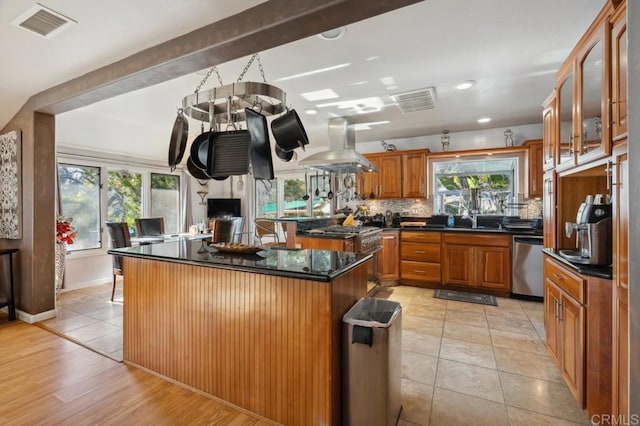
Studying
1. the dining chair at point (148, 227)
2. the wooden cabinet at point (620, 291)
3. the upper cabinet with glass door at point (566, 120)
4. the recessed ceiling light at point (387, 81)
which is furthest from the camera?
the dining chair at point (148, 227)

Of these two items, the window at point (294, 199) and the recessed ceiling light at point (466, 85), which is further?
the window at point (294, 199)

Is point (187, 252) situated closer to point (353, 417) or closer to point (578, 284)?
point (353, 417)

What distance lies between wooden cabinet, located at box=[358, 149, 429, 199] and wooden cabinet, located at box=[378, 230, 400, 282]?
0.80m

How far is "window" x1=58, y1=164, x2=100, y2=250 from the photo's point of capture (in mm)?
4480

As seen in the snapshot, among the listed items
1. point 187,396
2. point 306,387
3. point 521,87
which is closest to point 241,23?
point 306,387

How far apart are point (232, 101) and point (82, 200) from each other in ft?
13.5

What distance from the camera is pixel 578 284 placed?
1.74 m

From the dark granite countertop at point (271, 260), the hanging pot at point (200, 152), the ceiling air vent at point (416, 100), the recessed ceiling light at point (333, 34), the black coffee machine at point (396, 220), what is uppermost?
the recessed ceiling light at point (333, 34)

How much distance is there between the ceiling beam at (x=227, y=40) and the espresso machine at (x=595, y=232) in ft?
5.59

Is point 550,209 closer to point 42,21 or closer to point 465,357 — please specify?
point 465,357

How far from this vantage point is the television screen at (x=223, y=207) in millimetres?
6484

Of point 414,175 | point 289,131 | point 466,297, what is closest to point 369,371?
point 289,131

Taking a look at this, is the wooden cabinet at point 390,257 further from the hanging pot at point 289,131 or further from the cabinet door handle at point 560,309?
the hanging pot at point 289,131

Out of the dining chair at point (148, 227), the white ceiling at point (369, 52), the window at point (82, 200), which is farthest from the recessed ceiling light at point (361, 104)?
the window at point (82, 200)
